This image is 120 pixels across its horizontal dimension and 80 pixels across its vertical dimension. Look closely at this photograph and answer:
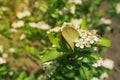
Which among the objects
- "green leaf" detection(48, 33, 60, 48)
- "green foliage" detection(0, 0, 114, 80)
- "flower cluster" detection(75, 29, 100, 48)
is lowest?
"green foliage" detection(0, 0, 114, 80)

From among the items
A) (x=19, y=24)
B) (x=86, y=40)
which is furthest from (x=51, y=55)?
(x=19, y=24)

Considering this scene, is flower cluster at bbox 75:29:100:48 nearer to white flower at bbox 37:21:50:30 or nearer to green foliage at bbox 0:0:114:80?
green foliage at bbox 0:0:114:80

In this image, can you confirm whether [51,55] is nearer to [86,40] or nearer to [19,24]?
[86,40]

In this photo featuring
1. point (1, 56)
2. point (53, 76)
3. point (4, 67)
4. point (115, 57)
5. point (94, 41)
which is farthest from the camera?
point (115, 57)

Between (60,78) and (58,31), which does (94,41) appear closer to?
(58,31)

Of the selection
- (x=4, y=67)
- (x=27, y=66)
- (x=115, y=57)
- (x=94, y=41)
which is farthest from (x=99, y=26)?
(x=94, y=41)

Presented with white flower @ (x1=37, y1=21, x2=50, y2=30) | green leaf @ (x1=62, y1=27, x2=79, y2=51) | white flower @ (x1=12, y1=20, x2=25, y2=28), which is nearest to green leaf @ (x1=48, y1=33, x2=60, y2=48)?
green leaf @ (x1=62, y1=27, x2=79, y2=51)

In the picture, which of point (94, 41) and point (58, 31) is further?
point (58, 31)

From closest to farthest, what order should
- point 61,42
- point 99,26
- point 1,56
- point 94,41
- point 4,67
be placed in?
1. point 94,41
2. point 61,42
3. point 4,67
4. point 1,56
5. point 99,26

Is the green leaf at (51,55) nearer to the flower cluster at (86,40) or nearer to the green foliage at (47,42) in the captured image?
the green foliage at (47,42)
